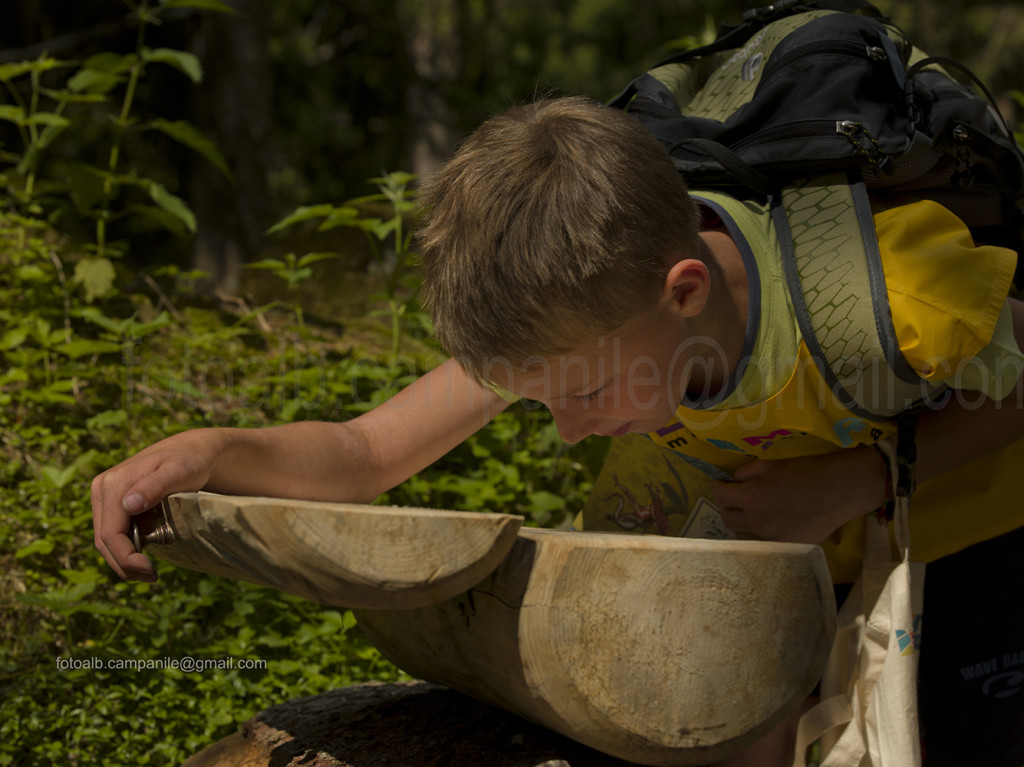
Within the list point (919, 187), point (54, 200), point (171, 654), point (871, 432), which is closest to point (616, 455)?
point (871, 432)

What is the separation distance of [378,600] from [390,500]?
1.83m

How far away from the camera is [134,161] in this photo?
6953 mm

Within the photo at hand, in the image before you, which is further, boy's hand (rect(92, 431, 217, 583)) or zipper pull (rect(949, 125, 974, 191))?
zipper pull (rect(949, 125, 974, 191))

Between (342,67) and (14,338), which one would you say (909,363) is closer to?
(14,338)

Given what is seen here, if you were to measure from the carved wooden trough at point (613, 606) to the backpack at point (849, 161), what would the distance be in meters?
0.39

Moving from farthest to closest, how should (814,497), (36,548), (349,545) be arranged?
(36,548)
(814,497)
(349,545)

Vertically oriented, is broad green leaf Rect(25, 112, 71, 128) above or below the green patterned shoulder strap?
above

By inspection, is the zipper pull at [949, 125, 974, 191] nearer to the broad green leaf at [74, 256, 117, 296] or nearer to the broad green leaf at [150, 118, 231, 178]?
the broad green leaf at [150, 118, 231, 178]

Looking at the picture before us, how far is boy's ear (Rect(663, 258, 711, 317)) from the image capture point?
144 cm

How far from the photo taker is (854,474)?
1.68 metres

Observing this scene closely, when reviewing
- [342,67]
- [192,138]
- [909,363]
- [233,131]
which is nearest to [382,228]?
[192,138]

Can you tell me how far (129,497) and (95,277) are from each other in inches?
96.6

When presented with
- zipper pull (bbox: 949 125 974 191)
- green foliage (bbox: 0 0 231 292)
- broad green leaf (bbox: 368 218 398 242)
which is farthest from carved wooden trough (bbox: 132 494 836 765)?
green foliage (bbox: 0 0 231 292)

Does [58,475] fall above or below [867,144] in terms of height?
Answer: below
